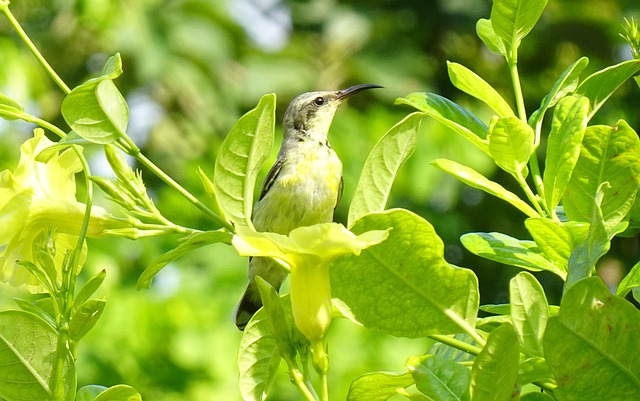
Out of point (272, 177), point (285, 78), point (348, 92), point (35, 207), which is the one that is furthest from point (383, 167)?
point (285, 78)

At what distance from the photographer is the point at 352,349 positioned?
577 cm

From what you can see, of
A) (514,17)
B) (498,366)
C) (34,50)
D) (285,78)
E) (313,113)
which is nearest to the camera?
(498,366)

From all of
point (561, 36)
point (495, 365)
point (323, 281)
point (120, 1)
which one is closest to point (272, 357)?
point (323, 281)

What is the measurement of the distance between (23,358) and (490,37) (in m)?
0.84

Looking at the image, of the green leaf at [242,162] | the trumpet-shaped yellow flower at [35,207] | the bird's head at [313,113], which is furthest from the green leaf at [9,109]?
the bird's head at [313,113]

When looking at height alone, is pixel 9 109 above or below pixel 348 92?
above

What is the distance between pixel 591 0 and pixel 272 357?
780cm

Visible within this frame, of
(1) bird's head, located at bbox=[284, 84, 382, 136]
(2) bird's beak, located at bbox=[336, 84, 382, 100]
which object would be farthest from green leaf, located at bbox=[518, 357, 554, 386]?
(1) bird's head, located at bbox=[284, 84, 382, 136]

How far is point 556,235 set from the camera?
4.12ft

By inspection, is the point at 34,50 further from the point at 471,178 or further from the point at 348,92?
the point at 348,92

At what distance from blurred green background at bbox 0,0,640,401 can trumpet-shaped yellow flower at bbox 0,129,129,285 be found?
14.8ft

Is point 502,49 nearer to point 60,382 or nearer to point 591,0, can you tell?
point 60,382

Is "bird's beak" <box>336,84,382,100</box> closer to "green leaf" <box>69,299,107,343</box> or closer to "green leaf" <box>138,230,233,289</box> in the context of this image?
"green leaf" <box>138,230,233,289</box>

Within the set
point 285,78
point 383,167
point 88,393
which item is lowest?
point 285,78
